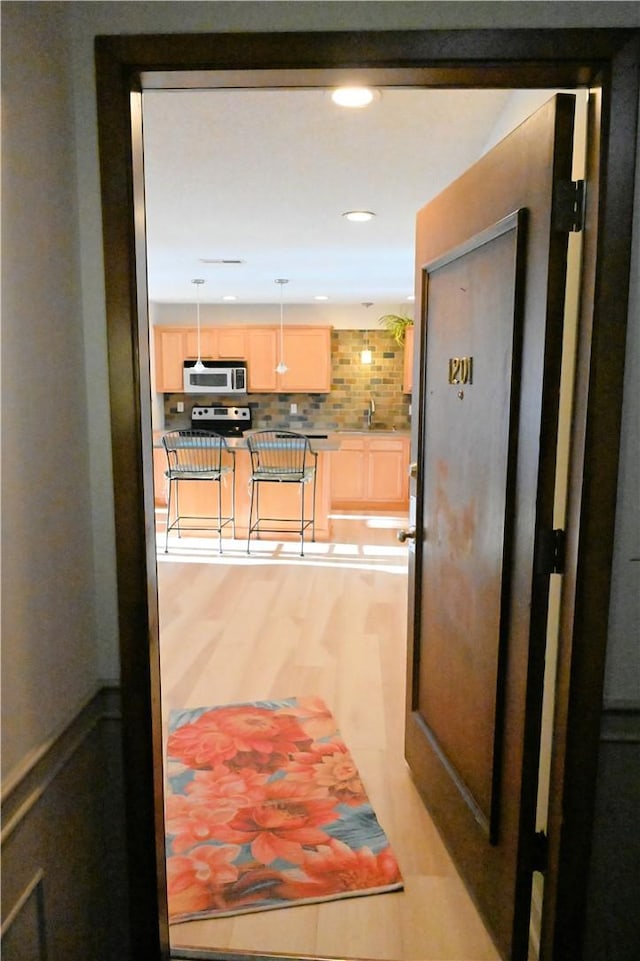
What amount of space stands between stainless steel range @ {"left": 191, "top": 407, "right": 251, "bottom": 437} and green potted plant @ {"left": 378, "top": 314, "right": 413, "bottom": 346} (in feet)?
6.49

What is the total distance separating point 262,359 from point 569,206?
21.7ft

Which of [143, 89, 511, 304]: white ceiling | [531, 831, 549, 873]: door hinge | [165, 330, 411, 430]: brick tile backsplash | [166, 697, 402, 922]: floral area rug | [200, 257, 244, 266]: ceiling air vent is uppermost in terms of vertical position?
[200, 257, 244, 266]: ceiling air vent

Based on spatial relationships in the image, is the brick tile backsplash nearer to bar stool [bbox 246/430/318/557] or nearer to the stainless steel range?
the stainless steel range

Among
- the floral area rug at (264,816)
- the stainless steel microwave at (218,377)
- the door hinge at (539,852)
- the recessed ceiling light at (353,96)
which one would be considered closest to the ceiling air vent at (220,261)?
the stainless steel microwave at (218,377)

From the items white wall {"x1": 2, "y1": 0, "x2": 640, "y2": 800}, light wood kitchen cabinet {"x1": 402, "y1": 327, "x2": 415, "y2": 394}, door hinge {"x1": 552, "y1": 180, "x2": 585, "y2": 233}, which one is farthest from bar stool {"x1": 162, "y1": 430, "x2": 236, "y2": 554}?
door hinge {"x1": 552, "y1": 180, "x2": 585, "y2": 233}

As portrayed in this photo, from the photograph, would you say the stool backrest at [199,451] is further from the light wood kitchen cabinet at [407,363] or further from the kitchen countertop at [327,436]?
the light wood kitchen cabinet at [407,363]

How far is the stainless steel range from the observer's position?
8047mm

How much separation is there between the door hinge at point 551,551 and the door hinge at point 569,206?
2.05ft

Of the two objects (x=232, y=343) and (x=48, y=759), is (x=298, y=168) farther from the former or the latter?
(x=232, y=343)

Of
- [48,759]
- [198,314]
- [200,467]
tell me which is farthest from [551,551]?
[198,314]

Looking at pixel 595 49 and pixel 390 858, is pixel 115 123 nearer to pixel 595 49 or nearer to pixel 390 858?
pixel 595 49

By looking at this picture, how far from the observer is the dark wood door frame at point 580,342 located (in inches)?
47.9

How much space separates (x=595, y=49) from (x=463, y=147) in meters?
1.48

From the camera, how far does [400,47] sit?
1217mm
